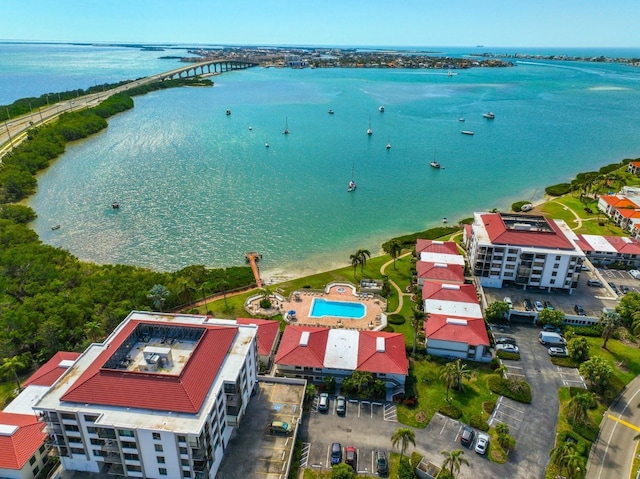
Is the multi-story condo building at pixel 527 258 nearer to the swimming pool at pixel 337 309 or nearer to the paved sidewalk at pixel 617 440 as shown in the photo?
the paved sidewalk at pixel 617 440

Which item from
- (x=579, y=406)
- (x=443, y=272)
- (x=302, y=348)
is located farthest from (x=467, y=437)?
(x=443, y=272)

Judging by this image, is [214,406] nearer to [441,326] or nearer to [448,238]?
[441,326]

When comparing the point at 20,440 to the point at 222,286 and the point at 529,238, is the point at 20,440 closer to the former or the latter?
the point at 222,286

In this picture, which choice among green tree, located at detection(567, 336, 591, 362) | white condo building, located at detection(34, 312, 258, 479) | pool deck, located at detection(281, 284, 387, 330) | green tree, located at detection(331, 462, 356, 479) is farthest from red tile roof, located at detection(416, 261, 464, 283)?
white condo building, located at detection(34, 312, 258, 479)

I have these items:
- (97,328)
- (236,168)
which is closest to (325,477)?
(97,328)

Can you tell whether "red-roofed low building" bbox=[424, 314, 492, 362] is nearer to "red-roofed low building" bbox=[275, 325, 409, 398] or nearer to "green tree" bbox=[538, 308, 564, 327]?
"red-roofed low building" bbox=[275, 325, 409, 398]
